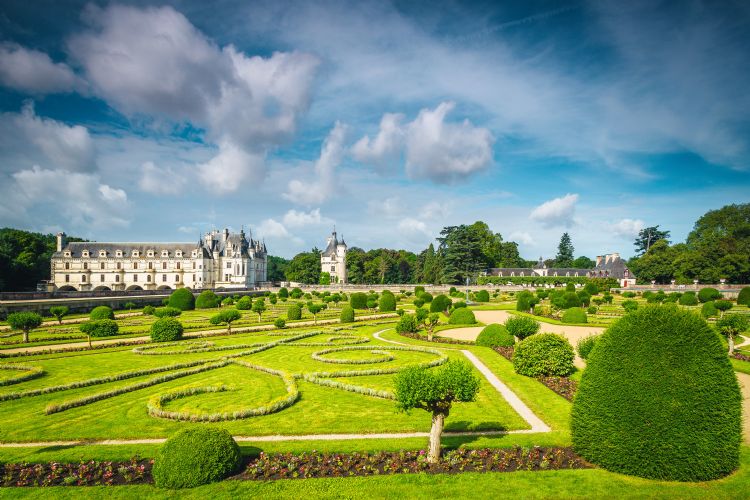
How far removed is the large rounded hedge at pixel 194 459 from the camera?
25.3 feet

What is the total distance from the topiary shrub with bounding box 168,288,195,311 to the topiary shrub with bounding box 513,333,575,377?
36.5 m

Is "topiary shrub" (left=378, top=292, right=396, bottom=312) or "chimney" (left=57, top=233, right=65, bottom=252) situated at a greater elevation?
"chimney" (left=57, top=233, right=65, bottom=252)

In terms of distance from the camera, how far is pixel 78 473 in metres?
8.40

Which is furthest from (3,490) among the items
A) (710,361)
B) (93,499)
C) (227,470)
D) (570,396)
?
(570,396)

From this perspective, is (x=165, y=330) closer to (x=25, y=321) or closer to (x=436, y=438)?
(x=25, y=321)

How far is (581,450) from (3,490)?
34.7ft

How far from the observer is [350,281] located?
10331 cm

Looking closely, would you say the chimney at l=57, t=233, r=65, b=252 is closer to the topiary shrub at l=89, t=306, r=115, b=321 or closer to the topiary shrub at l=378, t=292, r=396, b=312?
the topiary shrub at l=89, t=306, r=115, b=321

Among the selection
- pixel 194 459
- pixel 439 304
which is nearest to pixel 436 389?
pixel 194 459

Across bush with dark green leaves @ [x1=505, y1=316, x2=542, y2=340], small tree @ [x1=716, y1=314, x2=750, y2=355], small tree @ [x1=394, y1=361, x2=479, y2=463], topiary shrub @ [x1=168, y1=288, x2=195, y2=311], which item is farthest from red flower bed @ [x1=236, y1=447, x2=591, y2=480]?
topiary shrub @ [x1=168, y1=288, x2=195, y2=311]

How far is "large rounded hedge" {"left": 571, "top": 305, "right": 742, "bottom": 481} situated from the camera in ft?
→ 24.8

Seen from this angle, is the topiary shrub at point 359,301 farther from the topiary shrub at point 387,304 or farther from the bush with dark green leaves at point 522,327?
the bush with dark green leaves at point 522,327

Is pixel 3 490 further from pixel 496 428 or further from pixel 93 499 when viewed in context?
pixel 496 428

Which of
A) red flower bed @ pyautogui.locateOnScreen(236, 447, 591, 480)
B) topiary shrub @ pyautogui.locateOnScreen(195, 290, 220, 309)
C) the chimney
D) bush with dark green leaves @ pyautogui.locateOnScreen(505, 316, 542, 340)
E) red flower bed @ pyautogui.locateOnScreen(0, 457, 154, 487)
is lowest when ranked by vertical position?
red flower bed @ pyautogui.locateOnScreen(236, 447, 591, 480)
